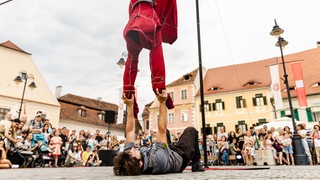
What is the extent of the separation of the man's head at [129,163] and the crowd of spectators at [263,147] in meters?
9.28

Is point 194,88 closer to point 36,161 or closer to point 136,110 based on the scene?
point 36,161

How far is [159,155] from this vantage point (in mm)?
2990

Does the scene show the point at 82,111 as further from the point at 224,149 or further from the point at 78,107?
the point at 224,149

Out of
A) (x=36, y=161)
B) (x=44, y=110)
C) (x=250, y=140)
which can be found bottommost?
(x=36, y=161)

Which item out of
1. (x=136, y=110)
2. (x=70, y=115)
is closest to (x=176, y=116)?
(x=70, y=115)

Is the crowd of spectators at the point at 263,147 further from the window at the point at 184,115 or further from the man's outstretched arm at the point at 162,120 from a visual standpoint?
A: the window at the point at 184,115

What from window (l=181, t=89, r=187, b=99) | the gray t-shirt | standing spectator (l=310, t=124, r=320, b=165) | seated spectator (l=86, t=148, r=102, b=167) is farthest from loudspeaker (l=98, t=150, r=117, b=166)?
window (l=181, t=89, r=187, b=99)

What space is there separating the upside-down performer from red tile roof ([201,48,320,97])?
98.2 ft

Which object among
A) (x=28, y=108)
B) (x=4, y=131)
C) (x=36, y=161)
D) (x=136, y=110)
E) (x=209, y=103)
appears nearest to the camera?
(x=136, y=110)

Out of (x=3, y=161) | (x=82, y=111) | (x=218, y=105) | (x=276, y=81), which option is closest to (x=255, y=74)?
(x=218, y=105)

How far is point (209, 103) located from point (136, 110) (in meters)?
31.6

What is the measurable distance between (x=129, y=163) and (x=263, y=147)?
34.5 ft

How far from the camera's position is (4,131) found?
7883 mm

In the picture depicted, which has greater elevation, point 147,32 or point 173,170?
point 147,32
